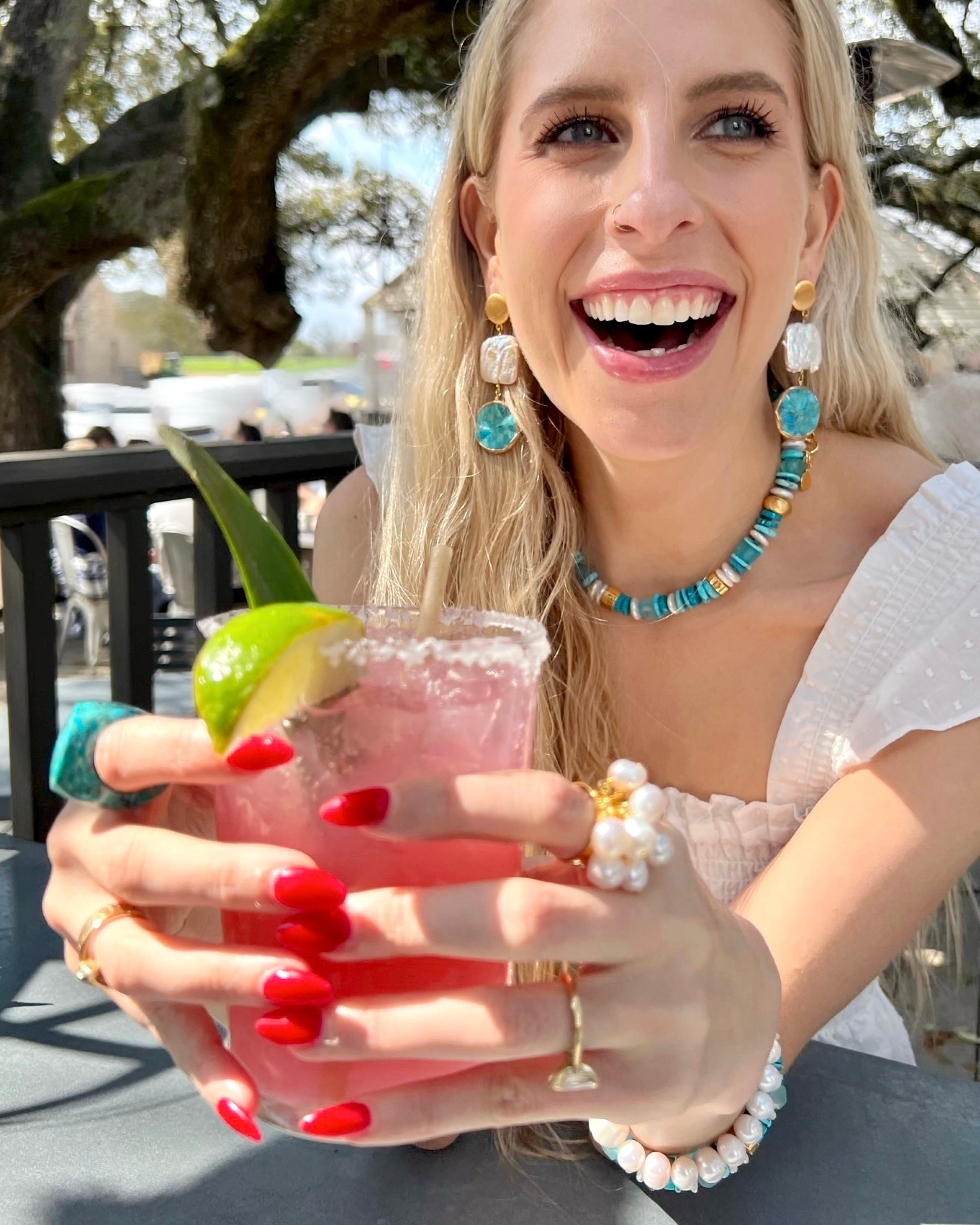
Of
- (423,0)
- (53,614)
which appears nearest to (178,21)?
(423,0)

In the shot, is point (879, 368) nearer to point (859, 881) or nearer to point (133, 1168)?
point (859, 881)

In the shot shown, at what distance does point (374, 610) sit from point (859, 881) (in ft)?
2.59

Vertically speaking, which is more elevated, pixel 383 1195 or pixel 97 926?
pixel 97 926

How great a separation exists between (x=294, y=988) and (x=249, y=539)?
0.30m

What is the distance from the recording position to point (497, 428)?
1810 mm

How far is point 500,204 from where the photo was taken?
5.39 ft

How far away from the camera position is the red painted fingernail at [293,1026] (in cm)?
74

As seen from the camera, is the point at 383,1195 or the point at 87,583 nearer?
the point at 383,1195

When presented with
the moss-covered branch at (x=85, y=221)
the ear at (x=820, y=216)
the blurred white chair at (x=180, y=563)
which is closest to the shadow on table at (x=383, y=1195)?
the ear at (x=820, y=216)

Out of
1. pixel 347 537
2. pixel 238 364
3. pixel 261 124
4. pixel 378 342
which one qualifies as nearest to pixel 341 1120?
pixel 347 537

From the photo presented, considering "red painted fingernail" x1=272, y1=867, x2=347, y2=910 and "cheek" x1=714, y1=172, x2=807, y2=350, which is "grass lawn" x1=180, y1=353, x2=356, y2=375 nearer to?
"cheek" x1=714, y1=172, x2=807, y2=350

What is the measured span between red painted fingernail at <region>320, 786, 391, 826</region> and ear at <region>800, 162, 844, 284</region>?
128 cm

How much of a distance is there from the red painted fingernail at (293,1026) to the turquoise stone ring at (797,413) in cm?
130

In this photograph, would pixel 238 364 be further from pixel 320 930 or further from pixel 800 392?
pixel 320 930
